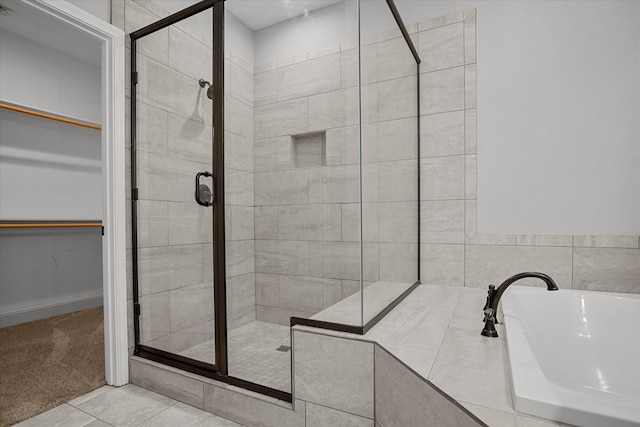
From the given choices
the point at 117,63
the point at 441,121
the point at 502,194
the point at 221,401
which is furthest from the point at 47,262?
the point at 502,194

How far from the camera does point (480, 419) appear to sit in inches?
31.3

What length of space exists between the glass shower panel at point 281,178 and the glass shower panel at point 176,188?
141 millimetres

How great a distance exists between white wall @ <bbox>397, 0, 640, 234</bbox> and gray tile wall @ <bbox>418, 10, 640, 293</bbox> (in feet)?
0.22

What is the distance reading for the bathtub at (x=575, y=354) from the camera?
0.72 m

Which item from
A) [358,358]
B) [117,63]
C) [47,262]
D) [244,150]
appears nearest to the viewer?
[358,358]

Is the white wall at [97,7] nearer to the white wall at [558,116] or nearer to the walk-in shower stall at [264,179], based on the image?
the walk-in shower stall at [264,179]

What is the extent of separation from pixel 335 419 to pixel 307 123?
1.25 m

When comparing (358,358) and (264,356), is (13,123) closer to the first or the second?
(264,356)

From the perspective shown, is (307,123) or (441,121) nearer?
(307,123)

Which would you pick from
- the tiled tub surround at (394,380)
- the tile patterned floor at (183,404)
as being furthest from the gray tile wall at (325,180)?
the tiled tub surround at (394,380)

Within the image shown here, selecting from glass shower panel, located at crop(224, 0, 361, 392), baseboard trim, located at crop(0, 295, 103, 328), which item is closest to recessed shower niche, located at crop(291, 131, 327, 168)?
glass shower panel, located at crop(224, 0, 361, 392)

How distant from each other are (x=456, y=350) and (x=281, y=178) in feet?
3.47

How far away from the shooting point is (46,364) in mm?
2172

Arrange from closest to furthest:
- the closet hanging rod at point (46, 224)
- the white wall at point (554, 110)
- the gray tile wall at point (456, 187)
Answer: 1. the white wall at point (554, 110)
2. the gray tile wall at point (456, 187)
3. the closet hanging rod at point (46, 224)
